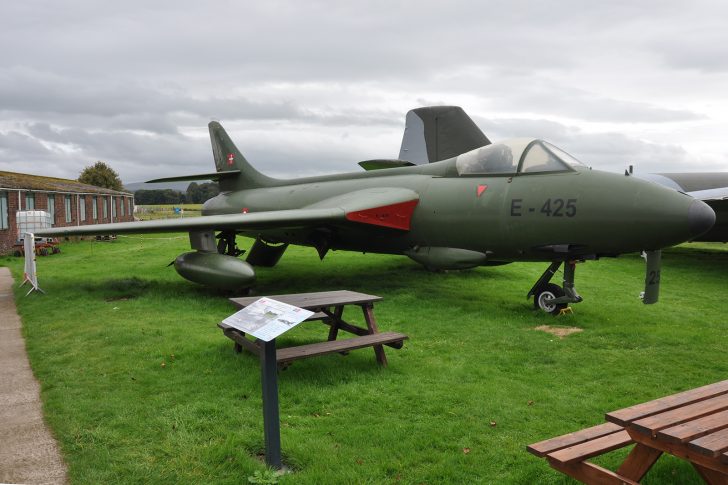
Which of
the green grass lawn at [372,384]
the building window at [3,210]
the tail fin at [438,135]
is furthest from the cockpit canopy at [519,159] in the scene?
the building window at [3,210]

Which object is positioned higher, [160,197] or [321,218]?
[160,197]

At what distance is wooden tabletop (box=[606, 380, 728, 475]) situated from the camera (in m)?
2.69

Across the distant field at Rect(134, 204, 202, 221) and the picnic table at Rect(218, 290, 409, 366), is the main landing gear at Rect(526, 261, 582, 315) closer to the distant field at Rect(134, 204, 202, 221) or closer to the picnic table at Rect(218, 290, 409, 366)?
the picnic table at Rect(218, 290, 409, 366)

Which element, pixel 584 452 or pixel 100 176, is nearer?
pixel 584 452

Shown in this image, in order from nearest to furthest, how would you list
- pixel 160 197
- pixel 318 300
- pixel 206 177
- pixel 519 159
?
pixel 318 300 → pixel 519 159 → pixel 206 177 → pixel 160 197

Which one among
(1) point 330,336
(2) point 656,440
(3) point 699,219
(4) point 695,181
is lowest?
(1) point 330,336

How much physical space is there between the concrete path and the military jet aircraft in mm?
3875

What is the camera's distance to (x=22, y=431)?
4.50 meters

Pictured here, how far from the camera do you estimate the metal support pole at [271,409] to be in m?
3.78

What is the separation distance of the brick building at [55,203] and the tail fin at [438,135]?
14.4m

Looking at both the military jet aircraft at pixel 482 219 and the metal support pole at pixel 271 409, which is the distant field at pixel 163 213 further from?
the metal support pole at pixel 271 409

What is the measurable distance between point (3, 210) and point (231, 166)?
34.6 ft

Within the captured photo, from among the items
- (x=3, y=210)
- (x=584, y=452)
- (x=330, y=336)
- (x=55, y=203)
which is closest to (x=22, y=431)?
(x=330, y=336)

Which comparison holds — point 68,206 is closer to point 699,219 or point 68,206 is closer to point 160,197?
point 699,219
